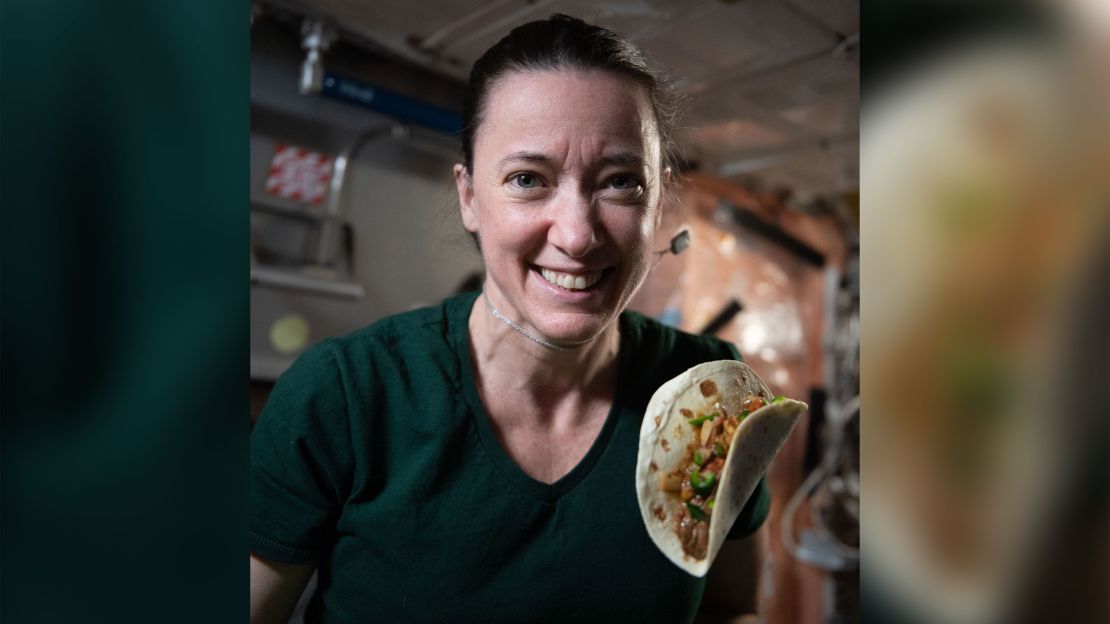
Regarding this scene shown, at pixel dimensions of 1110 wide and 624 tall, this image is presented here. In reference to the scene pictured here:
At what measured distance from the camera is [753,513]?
0.53 meters

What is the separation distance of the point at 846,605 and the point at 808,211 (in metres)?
1.02

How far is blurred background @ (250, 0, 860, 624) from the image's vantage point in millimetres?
458

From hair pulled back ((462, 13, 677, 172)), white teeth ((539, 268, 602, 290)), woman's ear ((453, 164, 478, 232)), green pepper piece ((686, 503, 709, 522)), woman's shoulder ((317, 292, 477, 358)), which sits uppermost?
hair pulled back ((462, 13, 677, 172))

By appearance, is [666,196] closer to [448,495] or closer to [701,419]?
[701,419]

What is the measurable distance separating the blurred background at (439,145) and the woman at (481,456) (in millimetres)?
30

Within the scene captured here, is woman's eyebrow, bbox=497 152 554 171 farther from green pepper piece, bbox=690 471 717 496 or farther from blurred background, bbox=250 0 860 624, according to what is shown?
green pepper piece, bbox=690 471 717 496

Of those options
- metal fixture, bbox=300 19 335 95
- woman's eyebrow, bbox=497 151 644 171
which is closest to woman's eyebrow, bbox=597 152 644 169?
woman's eyebrow, bbox=497 151 644 171

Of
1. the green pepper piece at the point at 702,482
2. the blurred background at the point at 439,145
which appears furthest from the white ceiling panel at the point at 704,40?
the green pepper piece at the point at 702,482

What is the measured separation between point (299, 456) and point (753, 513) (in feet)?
1.18

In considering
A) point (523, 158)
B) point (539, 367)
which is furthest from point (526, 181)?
point (539, 367)

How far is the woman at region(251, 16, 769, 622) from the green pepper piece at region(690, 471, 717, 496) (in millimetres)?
49

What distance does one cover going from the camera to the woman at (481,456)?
479mm

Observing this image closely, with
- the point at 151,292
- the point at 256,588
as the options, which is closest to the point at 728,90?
the point at 151,292

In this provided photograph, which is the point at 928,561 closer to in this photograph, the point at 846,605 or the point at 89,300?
the point at 89,300
